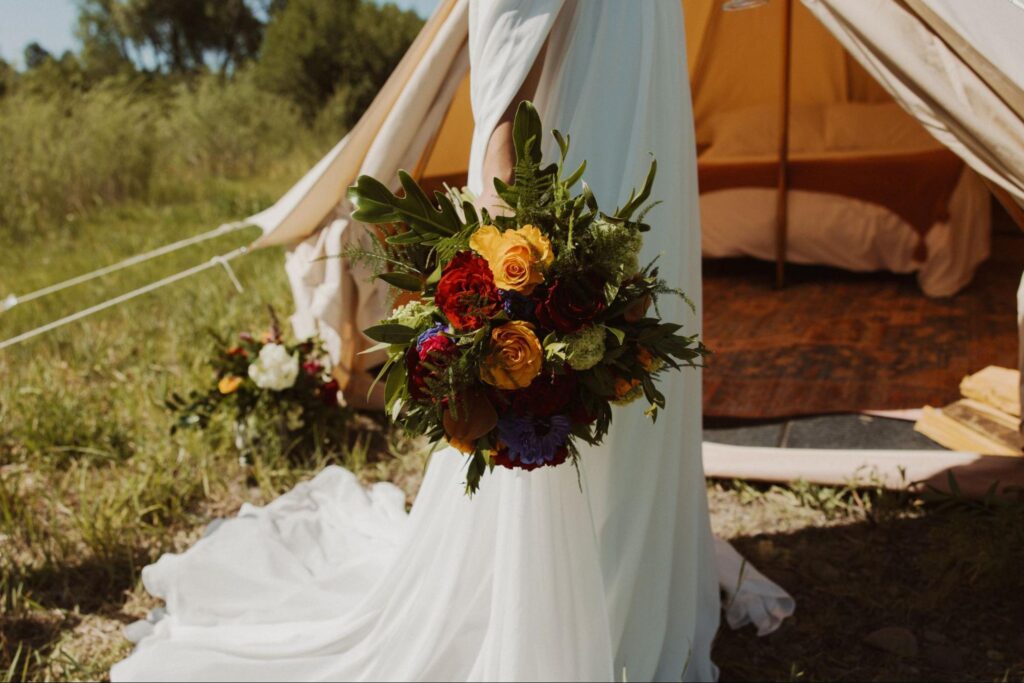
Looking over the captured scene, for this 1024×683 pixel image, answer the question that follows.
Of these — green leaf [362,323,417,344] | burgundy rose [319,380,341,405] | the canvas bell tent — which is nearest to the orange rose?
green leaf [362,323,417,344]

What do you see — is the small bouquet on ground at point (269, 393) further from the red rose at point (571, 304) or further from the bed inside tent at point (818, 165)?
the bed inside tent at point (818, 165)

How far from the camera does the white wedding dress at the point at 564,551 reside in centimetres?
187

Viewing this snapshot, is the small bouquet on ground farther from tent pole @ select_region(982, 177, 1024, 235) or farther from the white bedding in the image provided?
the white bedding

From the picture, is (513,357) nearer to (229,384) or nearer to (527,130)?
(527,130)

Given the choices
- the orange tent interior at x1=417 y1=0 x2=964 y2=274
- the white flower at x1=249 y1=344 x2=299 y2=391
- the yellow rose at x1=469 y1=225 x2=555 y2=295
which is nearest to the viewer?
the yellow rose at x1=469 y1=225 x2=555 y2=295

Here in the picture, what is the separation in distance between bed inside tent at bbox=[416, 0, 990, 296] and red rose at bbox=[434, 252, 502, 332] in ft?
12.4

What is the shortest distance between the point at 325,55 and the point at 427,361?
52.6ft

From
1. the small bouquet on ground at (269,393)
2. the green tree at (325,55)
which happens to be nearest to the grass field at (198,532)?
the small bouquet on ground at (269,393)

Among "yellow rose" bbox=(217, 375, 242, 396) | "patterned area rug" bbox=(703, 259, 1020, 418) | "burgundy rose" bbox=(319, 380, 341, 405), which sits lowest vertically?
"patterned area rug" bbox=(703, 259, 1020, 418)

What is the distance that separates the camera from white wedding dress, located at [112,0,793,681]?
1871 mm

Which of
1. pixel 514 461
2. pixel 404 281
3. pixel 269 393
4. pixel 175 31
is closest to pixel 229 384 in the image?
pixel 269 393

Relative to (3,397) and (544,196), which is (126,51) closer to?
(3,397)

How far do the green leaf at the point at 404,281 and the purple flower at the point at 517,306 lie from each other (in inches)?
7.2

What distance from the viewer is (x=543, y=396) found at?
1477mm
